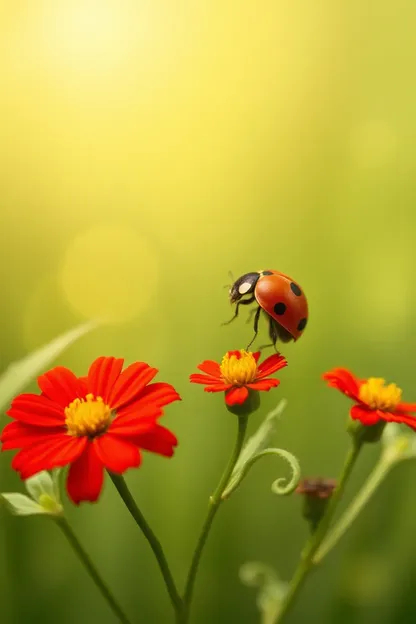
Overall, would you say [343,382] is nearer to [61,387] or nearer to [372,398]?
[372,398]

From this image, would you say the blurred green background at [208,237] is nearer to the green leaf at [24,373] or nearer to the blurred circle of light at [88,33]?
the blurred circle of light at [88,33]

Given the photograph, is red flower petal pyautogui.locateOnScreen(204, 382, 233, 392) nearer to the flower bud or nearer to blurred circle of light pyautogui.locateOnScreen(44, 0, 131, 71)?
the flower bud

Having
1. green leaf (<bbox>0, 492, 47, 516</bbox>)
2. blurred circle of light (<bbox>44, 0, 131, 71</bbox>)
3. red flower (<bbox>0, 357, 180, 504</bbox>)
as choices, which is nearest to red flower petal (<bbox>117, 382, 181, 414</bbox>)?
red flower (<bbox>0, 357, 180, 504</bbox>)

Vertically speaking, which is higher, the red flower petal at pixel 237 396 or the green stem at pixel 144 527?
the red flower petal at pixel 237 396

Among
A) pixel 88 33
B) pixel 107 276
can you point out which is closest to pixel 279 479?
pixel 107 276

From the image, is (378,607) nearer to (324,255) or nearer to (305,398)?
(305,398)

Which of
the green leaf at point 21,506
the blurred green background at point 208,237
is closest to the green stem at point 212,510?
the green leaf at point 21,506
